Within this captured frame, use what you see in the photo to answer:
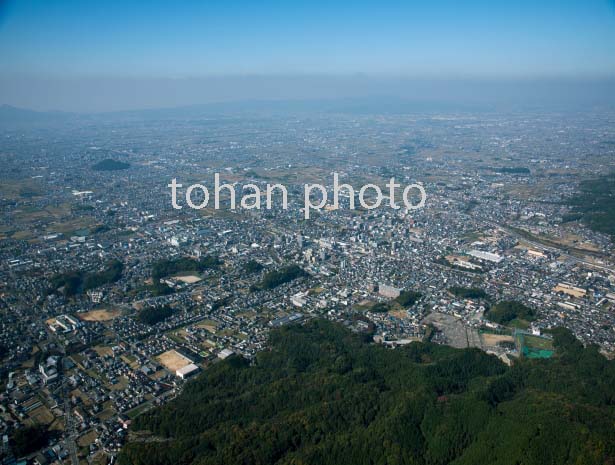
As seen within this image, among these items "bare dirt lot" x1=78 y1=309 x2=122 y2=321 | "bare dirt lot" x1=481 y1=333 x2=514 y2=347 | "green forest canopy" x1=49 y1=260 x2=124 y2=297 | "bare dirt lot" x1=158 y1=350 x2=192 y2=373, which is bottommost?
"bare dirt lot" x1=158 y1=350 x2=192 y2=373

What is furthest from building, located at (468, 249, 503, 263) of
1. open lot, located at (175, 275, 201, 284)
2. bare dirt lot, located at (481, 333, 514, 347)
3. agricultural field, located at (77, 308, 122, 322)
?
agricultural field, located at (77, 308, 122, 322)

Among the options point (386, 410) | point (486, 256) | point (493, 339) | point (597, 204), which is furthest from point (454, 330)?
point (597, 204)

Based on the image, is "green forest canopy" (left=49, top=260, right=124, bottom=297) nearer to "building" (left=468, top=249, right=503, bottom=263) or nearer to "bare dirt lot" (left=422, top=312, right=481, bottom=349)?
"bare dirt lot" (left=422, top=312, right=481, bottom=349)

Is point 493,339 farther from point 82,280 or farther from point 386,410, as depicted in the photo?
point 82,280

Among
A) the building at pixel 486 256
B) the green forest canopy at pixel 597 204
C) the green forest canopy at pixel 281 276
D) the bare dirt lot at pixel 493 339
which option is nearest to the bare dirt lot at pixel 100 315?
the green forest canopy at pixel 281 276

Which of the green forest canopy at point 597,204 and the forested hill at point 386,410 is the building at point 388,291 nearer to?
the forested hill at point 386,410

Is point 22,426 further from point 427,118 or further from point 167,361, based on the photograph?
point 427,118
